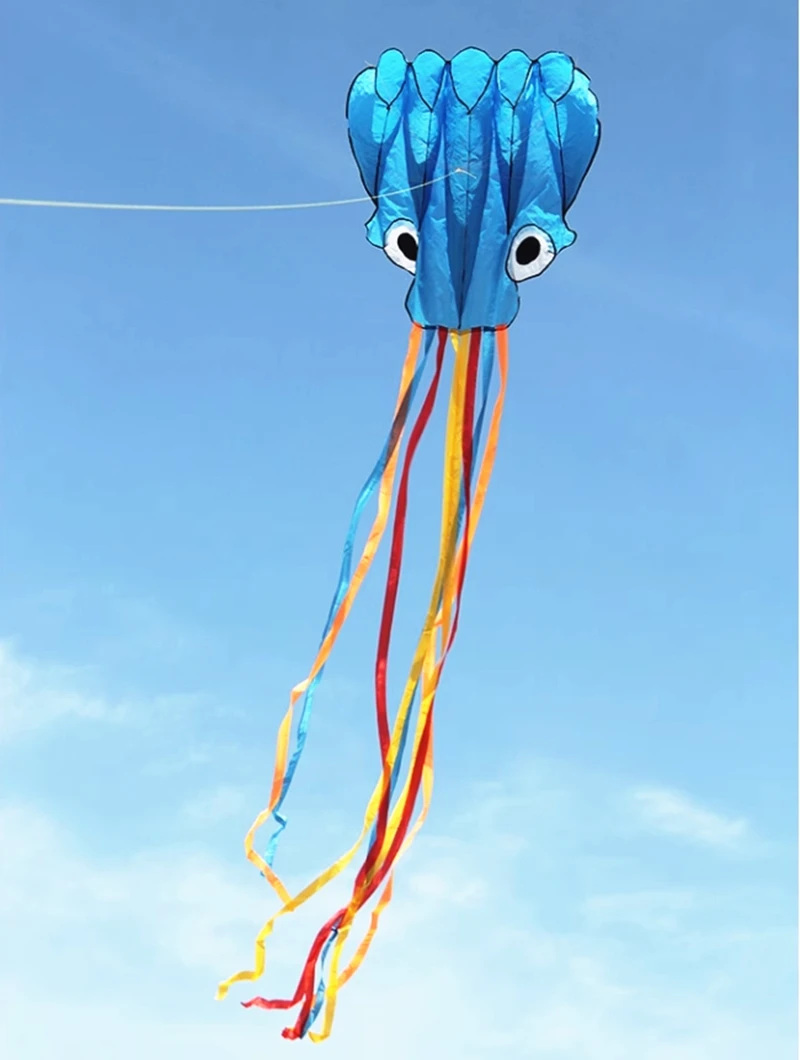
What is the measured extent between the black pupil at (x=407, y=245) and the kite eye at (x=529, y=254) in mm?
709

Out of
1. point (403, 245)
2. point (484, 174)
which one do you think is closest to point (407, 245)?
point (403, 245)

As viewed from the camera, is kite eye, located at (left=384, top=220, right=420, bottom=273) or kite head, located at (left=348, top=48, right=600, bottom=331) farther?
kite eye, located at (left=384, top=220, right=420, bottom=273)

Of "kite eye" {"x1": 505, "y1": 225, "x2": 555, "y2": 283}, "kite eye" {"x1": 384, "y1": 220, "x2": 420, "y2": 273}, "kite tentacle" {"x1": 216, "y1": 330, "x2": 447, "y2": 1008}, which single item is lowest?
"kite tentacle" {"x1": 216, "y1": 330, "x2": 447, "y2": 1008}

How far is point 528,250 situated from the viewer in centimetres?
1042

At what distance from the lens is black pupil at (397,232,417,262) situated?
34.7ft

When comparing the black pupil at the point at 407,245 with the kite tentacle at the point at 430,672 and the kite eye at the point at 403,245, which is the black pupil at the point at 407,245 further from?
the kite tentacle at the point at 430,672

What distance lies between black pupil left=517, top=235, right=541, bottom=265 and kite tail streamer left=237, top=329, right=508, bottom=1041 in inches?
21.0

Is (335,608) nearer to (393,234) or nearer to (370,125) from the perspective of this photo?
(393,234)

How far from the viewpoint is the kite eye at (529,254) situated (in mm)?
10367

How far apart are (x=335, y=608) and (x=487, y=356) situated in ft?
7.00

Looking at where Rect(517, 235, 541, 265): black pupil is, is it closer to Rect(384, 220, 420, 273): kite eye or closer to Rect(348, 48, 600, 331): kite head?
Rect(348, 48, 600, 331): kite head

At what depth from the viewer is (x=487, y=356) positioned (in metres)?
10.5

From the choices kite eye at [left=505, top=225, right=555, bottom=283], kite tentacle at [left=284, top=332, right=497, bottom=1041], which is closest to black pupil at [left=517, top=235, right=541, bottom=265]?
kite eye at [left=505, top=225, right=555, bottom=283]

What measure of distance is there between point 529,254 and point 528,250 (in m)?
0.03
